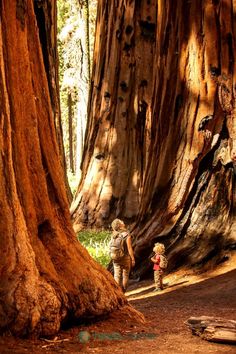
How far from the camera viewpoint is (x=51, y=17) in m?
13.3

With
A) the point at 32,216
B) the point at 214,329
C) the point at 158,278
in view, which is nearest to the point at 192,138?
the point at 158,278

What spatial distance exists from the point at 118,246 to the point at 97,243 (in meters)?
5.04

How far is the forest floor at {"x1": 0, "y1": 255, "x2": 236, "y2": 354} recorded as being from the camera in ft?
16.2

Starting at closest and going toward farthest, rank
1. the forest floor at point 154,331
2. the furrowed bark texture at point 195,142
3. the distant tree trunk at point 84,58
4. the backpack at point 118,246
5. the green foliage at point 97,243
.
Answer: the forest floor at point 154,331
the backpack at point 118,246
the furrowed bark texture at point 195,142
the green foliage at point 97,243
the distant tree trunk at point 84,58

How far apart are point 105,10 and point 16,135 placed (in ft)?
36.8

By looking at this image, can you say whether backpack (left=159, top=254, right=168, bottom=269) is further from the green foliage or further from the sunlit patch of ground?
the green foliage

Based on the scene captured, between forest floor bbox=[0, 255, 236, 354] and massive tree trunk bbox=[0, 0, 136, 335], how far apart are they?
137mm

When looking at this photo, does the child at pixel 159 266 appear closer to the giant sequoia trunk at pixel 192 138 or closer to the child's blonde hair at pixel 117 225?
the giant sequoia trunk at pixel 192 138

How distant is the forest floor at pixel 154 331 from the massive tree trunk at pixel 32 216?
0.14 metres

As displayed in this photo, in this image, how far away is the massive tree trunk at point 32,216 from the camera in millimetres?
5031

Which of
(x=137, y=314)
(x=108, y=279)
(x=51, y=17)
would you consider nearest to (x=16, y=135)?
(x=108, y=279)

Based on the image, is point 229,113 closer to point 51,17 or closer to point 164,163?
point 164,163

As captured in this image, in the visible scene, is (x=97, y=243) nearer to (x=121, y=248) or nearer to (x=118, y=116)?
(x=118, y=116)

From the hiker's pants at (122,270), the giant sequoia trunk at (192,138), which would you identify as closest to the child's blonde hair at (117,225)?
the hiker's pants at (122,270)
